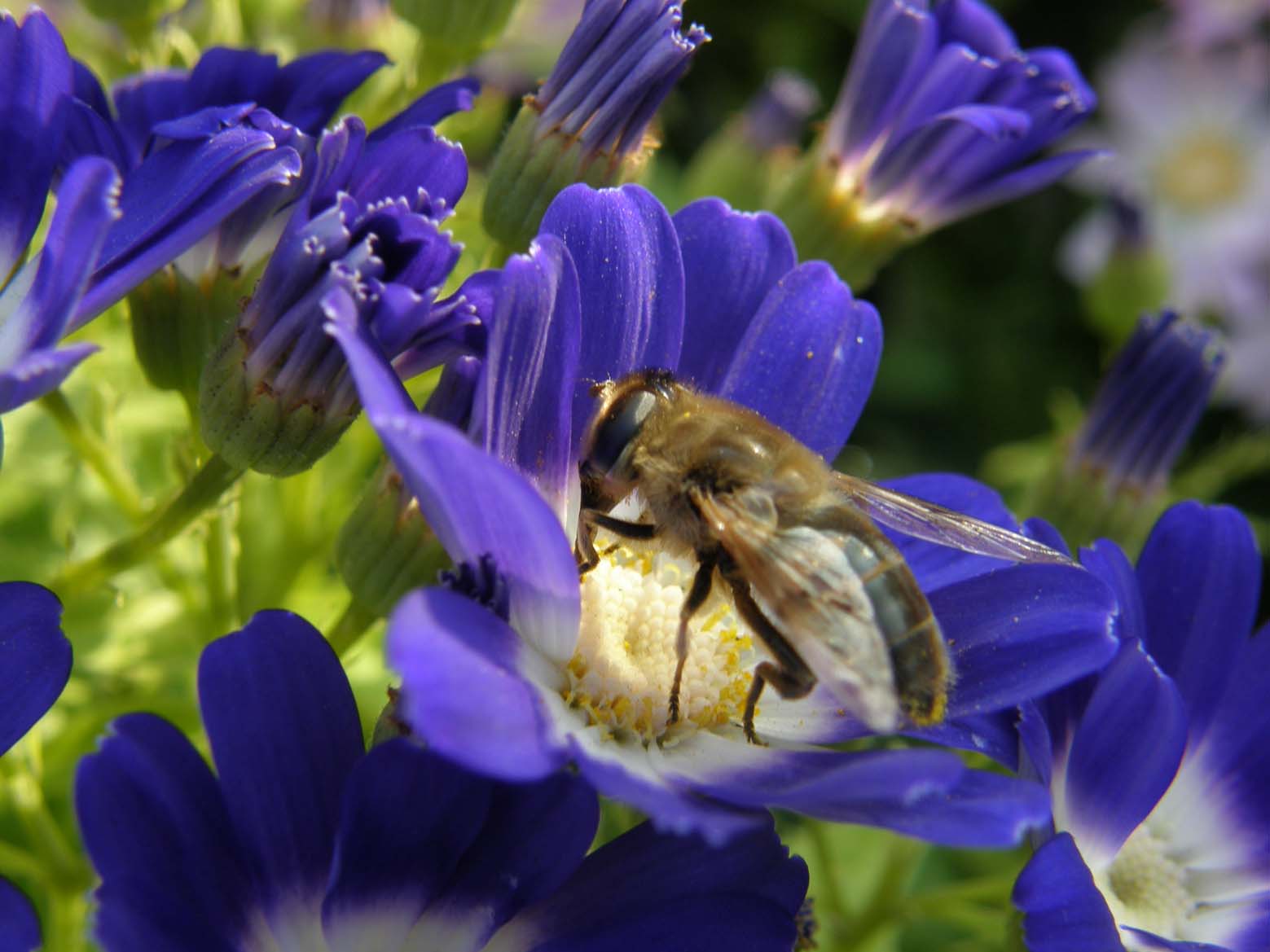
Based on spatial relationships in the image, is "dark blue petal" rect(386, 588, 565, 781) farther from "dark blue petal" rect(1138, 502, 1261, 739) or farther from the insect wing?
"dark blue petal" rect(1138, 502, 1261, 739)

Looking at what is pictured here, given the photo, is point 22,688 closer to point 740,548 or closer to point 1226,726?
point 740,548

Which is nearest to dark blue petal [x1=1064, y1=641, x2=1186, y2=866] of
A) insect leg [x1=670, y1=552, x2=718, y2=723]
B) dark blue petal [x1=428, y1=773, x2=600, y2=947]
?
insect leg [x1=670, y1=552, x2=718, y2=723]

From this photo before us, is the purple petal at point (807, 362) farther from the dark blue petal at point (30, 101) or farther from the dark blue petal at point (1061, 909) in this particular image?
the dark blue petal at point (30, 101)

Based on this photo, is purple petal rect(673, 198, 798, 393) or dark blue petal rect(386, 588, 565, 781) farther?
purple petal rect(673, 198, 798, 393)

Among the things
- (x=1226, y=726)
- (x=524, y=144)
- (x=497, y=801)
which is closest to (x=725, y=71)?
(x=524, y=144)

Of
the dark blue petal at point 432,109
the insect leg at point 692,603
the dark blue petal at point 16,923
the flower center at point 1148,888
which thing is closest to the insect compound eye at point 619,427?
the insect leg at point 692,603
